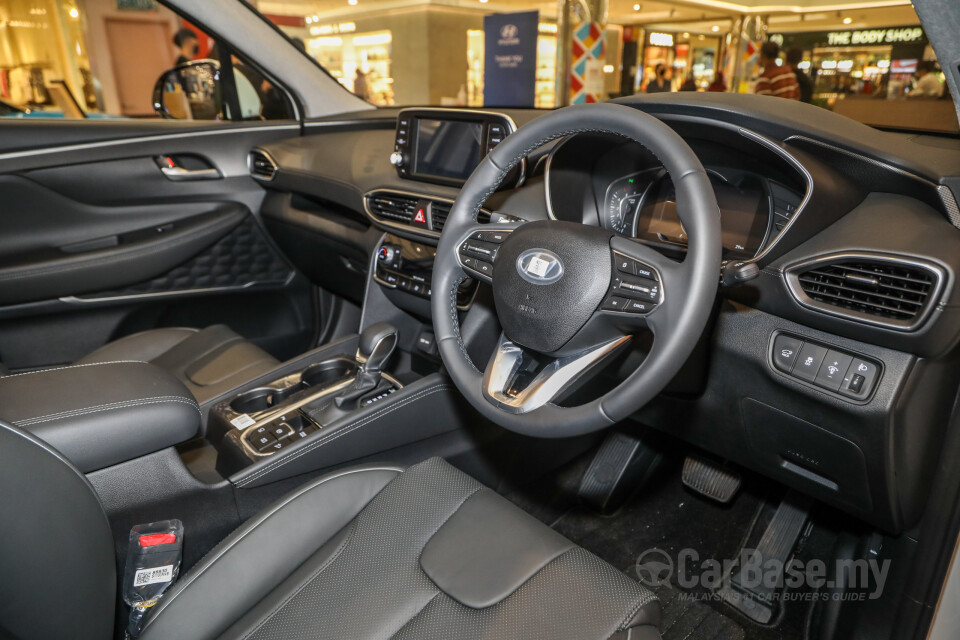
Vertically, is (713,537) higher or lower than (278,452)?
lower

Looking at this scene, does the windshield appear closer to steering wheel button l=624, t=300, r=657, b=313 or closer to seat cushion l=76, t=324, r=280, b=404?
steering wheel button l=624, t=300, r=657, b=313

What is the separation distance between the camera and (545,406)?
3.08ft

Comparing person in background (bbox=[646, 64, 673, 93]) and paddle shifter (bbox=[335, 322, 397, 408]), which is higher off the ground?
person in background (bbox=[646, 64, 673, 93])

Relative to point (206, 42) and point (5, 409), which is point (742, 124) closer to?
point (5, 409)

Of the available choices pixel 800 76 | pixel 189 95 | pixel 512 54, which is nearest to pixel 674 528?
pixel 800 76

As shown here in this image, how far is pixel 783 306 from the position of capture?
3.58ft

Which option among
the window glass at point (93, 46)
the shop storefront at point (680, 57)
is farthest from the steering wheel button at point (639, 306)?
the shop storefront at point (680, 57)

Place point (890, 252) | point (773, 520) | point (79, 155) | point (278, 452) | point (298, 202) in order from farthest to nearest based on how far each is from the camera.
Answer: point (298, 202) < point (79, 155) < point (773, 520) < point (278, 452) < point (890, 252)

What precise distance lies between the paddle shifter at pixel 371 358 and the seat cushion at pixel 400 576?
0.54m

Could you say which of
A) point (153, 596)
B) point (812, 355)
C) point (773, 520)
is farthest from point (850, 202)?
point (153, 596)

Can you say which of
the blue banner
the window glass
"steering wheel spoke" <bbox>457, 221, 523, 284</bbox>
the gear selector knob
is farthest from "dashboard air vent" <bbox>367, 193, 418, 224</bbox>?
the window glass

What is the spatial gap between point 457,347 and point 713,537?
1129mm

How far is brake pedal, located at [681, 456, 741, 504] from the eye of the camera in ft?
5.78

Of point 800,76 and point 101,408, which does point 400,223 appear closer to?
point 101,408
